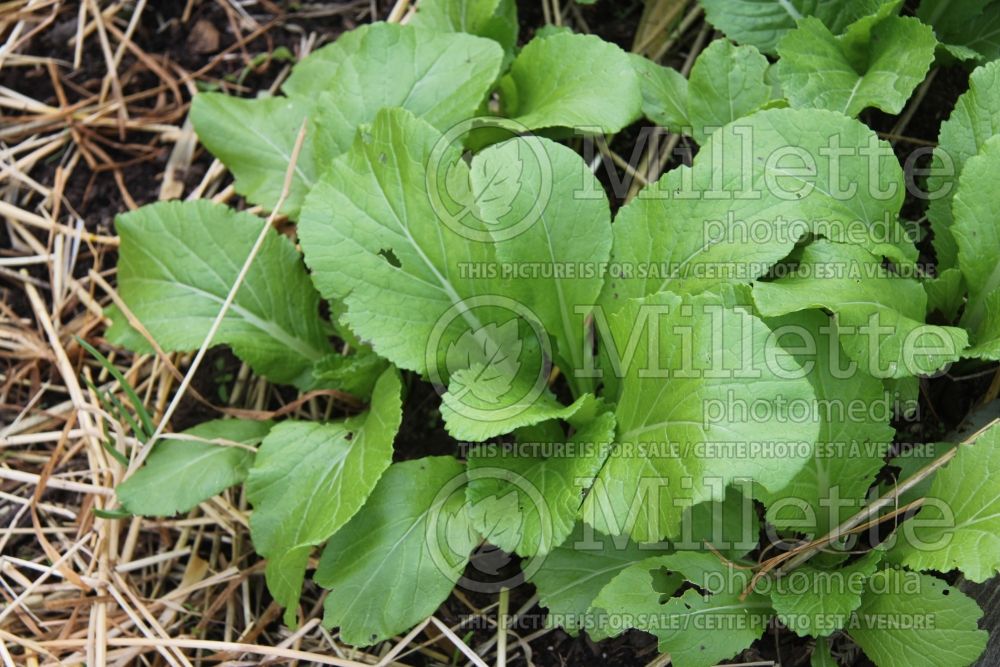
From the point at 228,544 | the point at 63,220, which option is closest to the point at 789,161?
the point at 228,544

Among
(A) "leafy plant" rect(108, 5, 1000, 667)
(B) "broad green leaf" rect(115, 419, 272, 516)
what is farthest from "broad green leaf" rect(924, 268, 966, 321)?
(B) "broad green leaf" rect(115, 419, 272, 516)

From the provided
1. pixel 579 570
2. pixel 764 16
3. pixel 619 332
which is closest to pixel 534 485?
pixel 579 570

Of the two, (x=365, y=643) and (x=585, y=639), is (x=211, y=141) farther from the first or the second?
(x=585, y=639)

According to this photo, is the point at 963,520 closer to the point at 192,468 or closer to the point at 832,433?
the point at 832,433

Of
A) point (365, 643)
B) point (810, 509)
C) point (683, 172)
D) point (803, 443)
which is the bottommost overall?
point (365, 643)

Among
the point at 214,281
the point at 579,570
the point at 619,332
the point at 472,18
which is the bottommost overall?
the point at 579,570

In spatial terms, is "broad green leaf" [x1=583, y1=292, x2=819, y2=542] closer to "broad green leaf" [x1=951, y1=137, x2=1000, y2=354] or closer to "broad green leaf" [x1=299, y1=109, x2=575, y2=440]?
"broad green leaf" [x1=299, y1=109, x2=575, y2=440]
